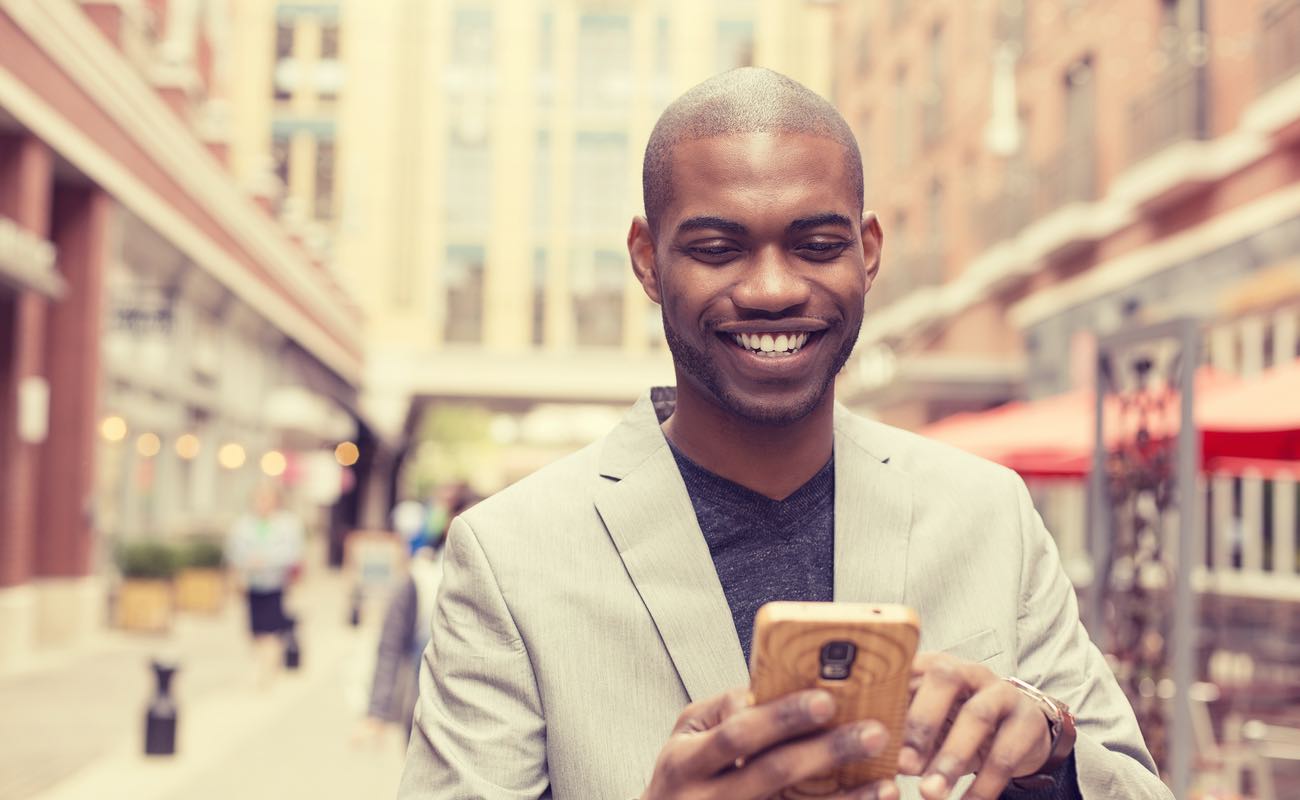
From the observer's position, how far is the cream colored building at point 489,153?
47000 millimetres

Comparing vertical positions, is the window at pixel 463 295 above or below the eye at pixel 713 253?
above

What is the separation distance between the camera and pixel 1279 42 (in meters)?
13.7


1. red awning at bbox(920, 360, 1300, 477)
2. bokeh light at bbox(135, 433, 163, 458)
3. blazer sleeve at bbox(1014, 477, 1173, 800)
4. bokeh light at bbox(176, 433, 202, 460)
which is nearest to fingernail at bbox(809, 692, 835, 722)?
blazer sleeve at bbox(1014, 477, 1173, 800)

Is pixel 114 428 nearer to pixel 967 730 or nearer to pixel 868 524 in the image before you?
pixel 868 524

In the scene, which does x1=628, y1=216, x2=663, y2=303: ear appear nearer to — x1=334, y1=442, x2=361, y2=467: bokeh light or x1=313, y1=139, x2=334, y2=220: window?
x1=334, y1=442, x2=361, y2=467: bokeh light

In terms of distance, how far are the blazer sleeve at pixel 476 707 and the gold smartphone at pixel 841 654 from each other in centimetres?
54

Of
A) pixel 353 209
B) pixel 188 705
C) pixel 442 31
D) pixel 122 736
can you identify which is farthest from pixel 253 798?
pixel 442 31

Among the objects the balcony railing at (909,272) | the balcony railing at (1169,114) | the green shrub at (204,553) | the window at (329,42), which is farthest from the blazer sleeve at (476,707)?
the window at (329,42)

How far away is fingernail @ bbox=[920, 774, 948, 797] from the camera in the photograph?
1414 mm

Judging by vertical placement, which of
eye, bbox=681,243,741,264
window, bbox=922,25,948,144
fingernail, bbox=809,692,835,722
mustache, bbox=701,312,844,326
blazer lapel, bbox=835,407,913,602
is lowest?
fingernail, bbox=809,692,835,722

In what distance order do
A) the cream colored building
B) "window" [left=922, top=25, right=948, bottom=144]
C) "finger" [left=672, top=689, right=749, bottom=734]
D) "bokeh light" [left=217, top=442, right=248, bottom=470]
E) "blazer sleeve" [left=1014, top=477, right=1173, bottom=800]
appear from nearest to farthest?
1. "finger" [left=672, top=689, right=749, bottom=734]
2. "blazer sleeve" [left=1014, top=477, right=1173, bottom=800]
3. "bokeh light" [left=217, top=442, right=248, bottom=470]
4. "window" [left=922, top=25, right=948, bottom=144]
5. the cream colored building

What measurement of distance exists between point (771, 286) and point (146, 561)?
17.4 metres

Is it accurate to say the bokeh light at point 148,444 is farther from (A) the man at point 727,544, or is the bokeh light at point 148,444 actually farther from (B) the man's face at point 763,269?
(B) the man's face at point 763,269

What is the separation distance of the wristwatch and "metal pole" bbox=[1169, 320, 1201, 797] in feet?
13.6
